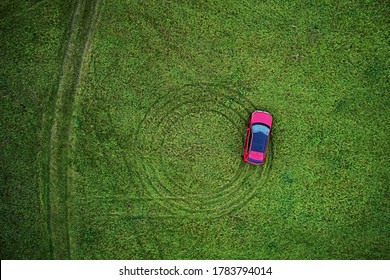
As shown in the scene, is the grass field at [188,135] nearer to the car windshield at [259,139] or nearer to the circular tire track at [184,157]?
the circular tire track at [184,157]

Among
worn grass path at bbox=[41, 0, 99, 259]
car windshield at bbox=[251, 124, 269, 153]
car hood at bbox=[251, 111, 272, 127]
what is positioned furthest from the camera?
worn grass path at bbox=[41, 0, 99, 259]

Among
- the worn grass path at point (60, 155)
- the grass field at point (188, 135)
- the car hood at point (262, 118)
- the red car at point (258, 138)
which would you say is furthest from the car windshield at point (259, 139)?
the worn grass path at point (60, 155)

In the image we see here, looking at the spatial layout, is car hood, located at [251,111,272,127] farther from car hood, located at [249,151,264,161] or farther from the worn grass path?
the worn grass path

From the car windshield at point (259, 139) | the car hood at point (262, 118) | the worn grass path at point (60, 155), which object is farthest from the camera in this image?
the worn grass path at point (60, 155)

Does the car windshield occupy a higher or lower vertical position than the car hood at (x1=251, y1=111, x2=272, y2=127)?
lower

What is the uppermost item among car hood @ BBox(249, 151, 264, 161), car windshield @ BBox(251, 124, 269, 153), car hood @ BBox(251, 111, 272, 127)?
car hood @ BBox(251, 111, 272, 127)

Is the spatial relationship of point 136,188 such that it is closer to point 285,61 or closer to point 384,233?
point 285,61

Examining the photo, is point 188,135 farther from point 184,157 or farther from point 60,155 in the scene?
point 60,155

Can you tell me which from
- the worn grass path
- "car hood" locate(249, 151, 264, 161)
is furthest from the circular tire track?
the worn grass path
